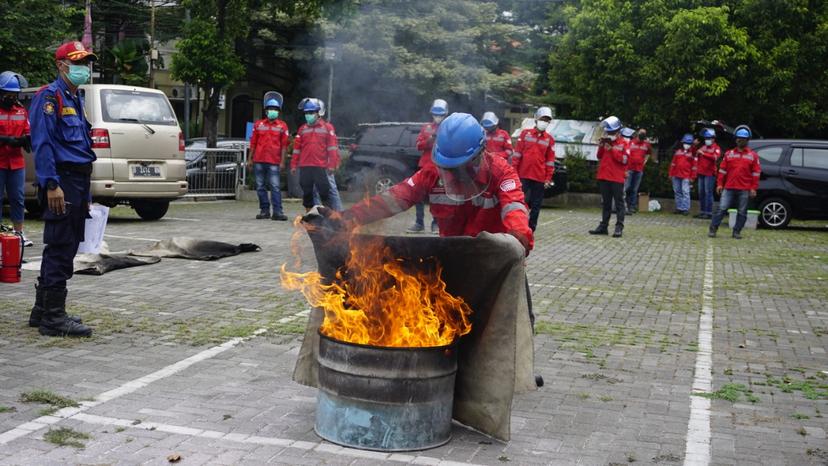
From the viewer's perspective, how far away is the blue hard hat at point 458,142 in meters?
4.85

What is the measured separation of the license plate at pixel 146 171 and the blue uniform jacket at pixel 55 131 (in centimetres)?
822

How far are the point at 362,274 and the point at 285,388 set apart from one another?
4.59 feet

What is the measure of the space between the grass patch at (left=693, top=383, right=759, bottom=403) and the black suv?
15000 millimetres

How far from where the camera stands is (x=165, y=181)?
51.4ft

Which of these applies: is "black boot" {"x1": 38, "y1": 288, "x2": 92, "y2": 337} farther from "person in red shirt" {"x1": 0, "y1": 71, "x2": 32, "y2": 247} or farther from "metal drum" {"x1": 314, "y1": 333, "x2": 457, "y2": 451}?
"person in red shirt" {"x1": 0, "y1": 71, "x2": 32, "y2": 247}

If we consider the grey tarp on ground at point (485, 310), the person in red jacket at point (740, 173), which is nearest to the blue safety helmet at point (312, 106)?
the person in red jacket at point (740, 173)

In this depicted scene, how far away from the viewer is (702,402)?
6.06m

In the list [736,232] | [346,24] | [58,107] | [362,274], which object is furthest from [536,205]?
[362,274]

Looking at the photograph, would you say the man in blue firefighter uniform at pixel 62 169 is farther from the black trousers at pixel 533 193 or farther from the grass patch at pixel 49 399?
the black trousers at pixel 533 193

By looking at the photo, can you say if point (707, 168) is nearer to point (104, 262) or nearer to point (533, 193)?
point (533, 193)

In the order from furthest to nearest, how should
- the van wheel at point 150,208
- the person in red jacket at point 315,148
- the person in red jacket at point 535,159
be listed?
the van wheel at point 150,208 < the person in red jacket at point 315,148 < the person in red jacket at point 535,159

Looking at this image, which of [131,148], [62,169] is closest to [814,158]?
[131,148]

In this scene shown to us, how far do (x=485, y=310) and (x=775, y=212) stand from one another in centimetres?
1794

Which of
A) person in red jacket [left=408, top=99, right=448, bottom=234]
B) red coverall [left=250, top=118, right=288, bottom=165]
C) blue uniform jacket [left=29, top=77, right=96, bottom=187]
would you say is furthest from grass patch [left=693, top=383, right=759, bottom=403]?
red coverall [left=250, top=118, right=288, bottom=165]
